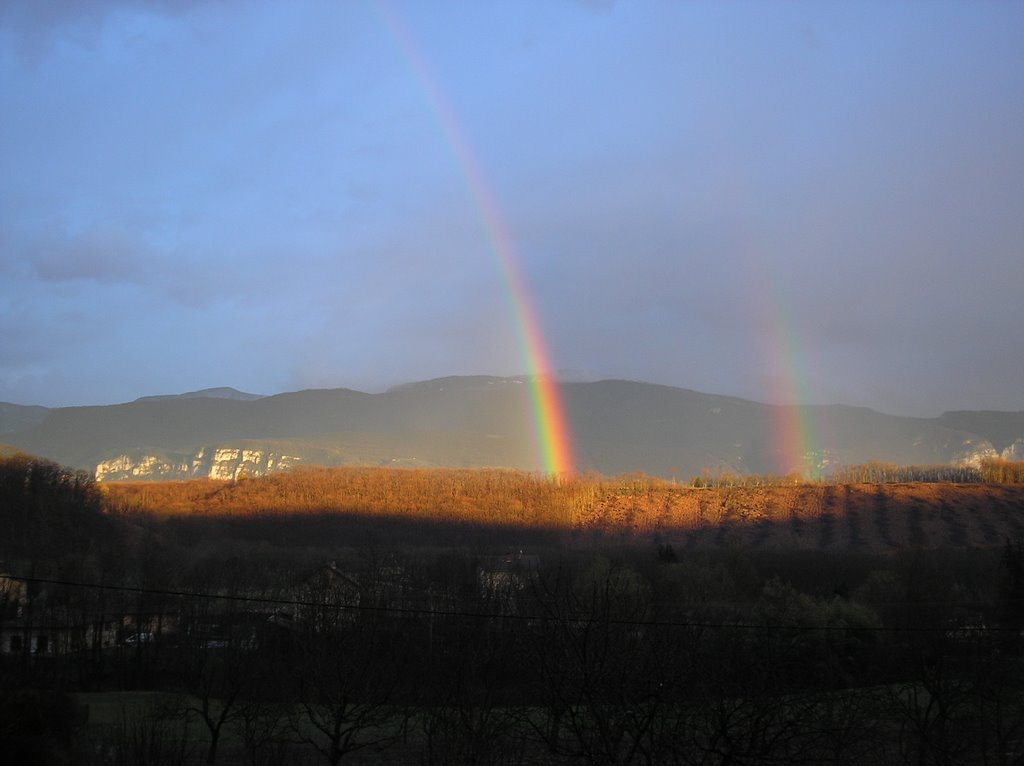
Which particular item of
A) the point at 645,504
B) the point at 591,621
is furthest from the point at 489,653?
the point at 645,504

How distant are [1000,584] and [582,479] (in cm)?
13197

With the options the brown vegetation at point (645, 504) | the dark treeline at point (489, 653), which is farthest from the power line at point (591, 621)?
the brown vegetation at point (645, 504)

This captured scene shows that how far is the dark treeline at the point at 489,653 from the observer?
1591 centimetres

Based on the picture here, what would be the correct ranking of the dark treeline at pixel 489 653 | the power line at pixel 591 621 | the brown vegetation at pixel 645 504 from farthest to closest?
the brown vegetation at pixel 645 504 → the power line at pixel 591 621 → the dark treeline at pixel 489 653

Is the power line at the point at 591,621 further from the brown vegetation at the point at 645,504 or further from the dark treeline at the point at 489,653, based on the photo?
the brown vegetation at the point at 645,504

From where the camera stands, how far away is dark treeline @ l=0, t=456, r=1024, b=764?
15.9 metres

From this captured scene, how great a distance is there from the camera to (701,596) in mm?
60031

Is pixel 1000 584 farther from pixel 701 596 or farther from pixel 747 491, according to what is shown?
pixel 747 491

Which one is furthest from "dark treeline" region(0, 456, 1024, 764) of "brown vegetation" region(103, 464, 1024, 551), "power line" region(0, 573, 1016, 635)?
"brown vegetation" region(103, 464, 1024, 551)

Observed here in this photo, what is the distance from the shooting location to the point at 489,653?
32.7 metres

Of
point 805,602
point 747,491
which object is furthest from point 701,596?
point 747,491

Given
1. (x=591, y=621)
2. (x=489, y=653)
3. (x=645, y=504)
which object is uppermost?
(x=591, y=621)

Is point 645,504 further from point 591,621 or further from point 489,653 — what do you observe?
point 591,621

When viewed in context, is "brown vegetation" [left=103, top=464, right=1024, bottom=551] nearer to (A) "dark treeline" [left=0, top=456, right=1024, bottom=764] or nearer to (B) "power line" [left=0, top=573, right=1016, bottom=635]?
(A) "dark treeline" [left=0, top=456, right=1024, bottom=764]
